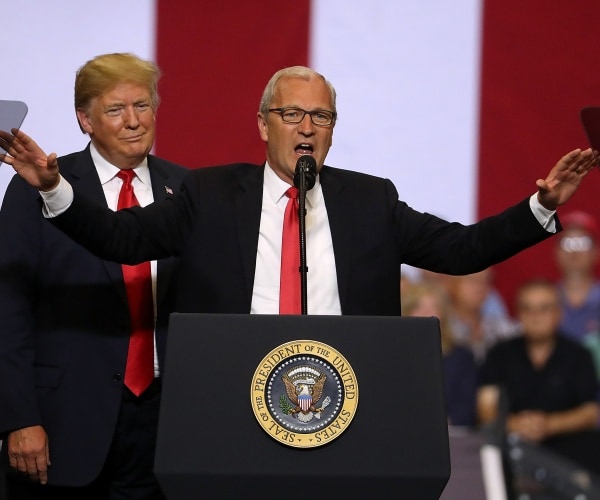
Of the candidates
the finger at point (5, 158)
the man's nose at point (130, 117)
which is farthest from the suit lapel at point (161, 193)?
the finger at point (5, 158)

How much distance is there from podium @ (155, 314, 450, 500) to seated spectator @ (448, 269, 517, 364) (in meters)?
3.09

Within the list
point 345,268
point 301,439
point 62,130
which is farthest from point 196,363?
point 62,130

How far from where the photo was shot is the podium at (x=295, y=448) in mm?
2107

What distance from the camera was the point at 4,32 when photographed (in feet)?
15.4

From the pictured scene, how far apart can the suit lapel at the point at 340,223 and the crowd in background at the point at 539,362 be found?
6.50ft

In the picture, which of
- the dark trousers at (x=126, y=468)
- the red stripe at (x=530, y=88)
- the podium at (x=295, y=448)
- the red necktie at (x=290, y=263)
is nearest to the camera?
the podium at (x=295, y=448)

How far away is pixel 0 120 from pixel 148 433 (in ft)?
2.74

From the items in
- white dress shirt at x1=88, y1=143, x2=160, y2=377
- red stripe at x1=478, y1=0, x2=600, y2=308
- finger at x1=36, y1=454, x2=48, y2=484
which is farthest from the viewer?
red stripe at x1=478, y1=0, x2=600, y2=308

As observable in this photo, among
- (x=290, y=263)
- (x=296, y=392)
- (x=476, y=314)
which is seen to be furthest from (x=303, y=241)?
(x=476, y=314)

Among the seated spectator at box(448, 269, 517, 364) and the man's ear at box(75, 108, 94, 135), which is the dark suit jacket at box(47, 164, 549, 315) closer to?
the man's ear at box(75, 108, 94, 135)

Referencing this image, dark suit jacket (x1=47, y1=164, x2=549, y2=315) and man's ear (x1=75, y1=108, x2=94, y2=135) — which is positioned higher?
man's ear (x1=75, y1=108, x2=94, y2=135)

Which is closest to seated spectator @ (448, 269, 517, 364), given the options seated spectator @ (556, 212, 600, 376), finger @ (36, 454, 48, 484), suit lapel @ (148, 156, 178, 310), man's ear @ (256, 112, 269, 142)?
seated spectator @ (556, 212, 600, 376)

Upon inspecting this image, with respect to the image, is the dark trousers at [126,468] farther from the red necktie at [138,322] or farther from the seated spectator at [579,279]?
the seated spectator at [579,279]

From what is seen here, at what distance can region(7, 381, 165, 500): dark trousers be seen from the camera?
2.83 metres
